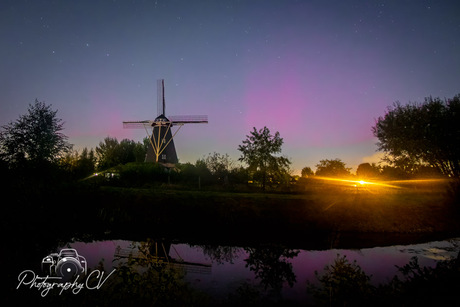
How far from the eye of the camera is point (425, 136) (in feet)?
81.3

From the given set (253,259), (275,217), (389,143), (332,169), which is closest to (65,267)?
(253,259)

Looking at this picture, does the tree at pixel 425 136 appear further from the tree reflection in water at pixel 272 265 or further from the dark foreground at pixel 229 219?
the tree reflection in water at pixel 272 265

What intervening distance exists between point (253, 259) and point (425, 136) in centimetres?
2696

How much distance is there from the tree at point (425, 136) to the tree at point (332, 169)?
101ft

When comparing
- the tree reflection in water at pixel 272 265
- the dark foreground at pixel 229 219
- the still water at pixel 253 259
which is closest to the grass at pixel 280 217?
the dark foreground at pixel 229 219

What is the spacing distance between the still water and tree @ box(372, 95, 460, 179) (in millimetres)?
16012

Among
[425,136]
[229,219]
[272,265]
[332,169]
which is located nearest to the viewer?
[272,265]

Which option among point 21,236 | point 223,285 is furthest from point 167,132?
point 223,285

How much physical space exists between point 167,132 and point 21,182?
36576 millimetres

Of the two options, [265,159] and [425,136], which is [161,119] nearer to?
[265,159]

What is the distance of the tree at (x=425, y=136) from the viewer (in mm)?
23641

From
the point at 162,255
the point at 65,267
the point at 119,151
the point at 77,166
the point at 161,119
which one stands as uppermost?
the point at 161,119

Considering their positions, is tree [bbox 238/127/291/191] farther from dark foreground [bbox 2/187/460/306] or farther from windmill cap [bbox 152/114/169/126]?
windmill cap [bbox 152/114/169/126]

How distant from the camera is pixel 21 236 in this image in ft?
31.9
